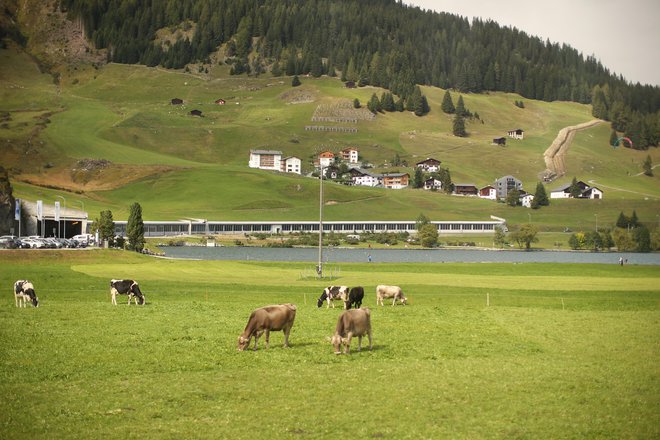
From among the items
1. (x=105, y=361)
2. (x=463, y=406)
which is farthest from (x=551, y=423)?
(x=105, y=361)

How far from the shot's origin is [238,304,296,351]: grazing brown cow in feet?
91.1

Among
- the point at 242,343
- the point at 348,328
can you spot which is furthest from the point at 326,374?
the point at 242,343

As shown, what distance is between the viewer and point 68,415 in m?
19.7

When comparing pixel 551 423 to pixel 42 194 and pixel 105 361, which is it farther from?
pixel 42 194

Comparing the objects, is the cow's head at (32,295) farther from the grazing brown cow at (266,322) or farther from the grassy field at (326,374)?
the grazing brown cow at (266,322)

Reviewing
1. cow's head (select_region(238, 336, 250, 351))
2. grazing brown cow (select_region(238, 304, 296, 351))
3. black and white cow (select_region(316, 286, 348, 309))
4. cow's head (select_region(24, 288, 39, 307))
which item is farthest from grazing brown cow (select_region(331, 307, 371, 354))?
cow's head (select_region(24, 288, 39, 307))

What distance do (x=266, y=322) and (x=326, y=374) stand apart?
14.5 feet

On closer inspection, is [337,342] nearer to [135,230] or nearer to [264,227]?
[135,230]

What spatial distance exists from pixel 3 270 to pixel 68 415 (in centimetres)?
4982

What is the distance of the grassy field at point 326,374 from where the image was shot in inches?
758

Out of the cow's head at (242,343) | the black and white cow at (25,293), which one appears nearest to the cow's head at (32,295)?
the black and white cow at (25,293)

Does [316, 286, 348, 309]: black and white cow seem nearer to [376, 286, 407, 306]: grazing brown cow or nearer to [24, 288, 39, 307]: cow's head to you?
[376, 286, 407, 306]: grazing brown cow

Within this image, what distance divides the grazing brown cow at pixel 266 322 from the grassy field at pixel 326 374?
0.60 m

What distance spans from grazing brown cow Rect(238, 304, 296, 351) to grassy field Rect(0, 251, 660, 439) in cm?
60
